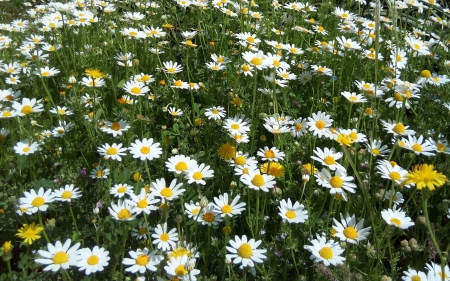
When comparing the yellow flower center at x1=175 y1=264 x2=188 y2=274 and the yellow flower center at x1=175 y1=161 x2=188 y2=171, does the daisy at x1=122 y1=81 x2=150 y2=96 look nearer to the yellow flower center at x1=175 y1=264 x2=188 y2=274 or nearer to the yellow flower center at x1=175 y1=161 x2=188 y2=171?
the yellow flower center at x1=175 y1=161 x2=188 y2=171

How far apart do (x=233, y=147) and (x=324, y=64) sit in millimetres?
1405

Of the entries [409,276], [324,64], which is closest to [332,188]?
[409,276]

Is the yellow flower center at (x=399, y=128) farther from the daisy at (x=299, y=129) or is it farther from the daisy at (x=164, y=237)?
the daisy at (x=164, y=237)

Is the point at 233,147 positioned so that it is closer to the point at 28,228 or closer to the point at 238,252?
the point at 238,252

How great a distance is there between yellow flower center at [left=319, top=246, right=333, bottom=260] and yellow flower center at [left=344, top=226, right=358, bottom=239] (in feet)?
0.39

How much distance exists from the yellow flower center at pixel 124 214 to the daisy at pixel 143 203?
28 mm

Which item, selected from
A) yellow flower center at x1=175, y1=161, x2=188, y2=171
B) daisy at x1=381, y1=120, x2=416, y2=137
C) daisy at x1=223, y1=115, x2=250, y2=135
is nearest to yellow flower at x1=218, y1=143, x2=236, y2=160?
A: daisy at x1=223, y1=115, x2=250, y2=135

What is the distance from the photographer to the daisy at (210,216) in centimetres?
190

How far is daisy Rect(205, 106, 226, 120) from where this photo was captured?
106 inches

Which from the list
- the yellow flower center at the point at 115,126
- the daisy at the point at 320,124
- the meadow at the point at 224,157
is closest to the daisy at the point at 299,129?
the meadow at the point at 224,157

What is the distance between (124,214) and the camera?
1.83 meters

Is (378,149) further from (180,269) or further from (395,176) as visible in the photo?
(180,269)

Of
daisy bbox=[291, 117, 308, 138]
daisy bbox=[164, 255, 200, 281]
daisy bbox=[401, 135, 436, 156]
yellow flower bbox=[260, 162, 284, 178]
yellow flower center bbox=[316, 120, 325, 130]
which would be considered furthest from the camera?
daisy bbox=[291, 117, 308, 138]

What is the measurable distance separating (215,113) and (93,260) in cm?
123
